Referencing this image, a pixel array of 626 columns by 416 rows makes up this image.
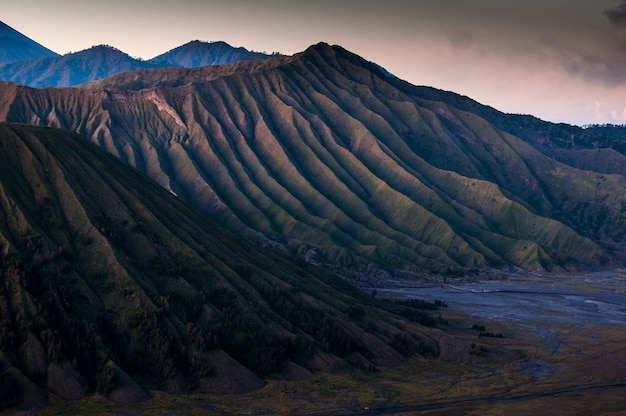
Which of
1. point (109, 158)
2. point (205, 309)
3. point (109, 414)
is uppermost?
point (109, 158)

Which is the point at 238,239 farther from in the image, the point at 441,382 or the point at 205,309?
the point at 441,382

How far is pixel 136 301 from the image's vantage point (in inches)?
5438

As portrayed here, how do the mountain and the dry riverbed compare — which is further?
the mountain

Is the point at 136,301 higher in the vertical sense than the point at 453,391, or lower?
higher

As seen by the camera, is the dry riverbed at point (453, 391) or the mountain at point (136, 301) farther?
the mountain at point (136, 301)

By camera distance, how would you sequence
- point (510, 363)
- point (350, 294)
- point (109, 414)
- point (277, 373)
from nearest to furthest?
1. point (109, 414)
2. point (277, 373)
3. point (510, 363)
4. point (350, 294)

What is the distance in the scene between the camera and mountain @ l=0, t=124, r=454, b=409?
123 m

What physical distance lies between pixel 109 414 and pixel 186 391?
A: 1584 centimetres

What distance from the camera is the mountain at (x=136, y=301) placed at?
123 metres

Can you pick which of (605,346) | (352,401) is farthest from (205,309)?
(605,346)

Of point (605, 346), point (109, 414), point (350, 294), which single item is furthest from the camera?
point (350, 294)

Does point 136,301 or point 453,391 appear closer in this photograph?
point 136,301

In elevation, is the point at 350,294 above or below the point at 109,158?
below

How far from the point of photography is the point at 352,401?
423ft
